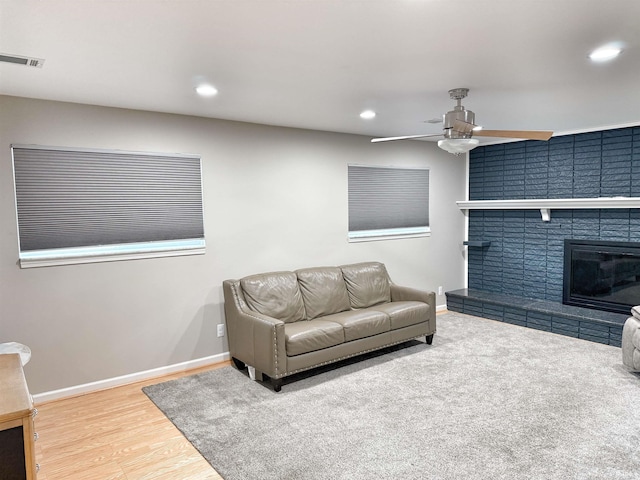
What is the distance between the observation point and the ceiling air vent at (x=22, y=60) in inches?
90.9

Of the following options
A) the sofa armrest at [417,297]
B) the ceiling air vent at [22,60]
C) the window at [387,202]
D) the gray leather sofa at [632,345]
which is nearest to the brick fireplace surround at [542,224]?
the gray leather sofa at [632,345]

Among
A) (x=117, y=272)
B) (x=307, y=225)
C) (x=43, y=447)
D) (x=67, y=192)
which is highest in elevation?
(x=67, y=192)

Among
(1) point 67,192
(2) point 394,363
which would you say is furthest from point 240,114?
(2) point 394,363

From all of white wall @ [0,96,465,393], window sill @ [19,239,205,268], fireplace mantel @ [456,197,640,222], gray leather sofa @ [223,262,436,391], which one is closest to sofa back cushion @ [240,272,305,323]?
gray leather sofa @ [223,262,436,391]

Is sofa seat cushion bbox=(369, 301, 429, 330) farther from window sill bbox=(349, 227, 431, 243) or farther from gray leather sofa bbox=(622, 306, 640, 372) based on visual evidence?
gray leather sofa bbox=(622, 306, 640, 372)

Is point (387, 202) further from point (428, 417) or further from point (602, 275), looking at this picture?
point (428, 417)

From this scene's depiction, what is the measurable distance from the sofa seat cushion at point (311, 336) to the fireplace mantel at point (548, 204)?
3.18 meters

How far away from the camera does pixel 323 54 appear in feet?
7.75

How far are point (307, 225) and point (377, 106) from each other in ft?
5.30

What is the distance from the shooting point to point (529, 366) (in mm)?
3865

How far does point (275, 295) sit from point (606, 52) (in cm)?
310

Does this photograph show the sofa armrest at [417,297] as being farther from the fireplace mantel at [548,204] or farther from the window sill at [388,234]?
the fireplace mantel at [548,204]

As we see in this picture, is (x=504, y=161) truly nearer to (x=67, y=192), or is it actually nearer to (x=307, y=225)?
(x=307, y=225)

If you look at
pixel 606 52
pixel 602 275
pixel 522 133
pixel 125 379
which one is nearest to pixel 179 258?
pixel 125 379
